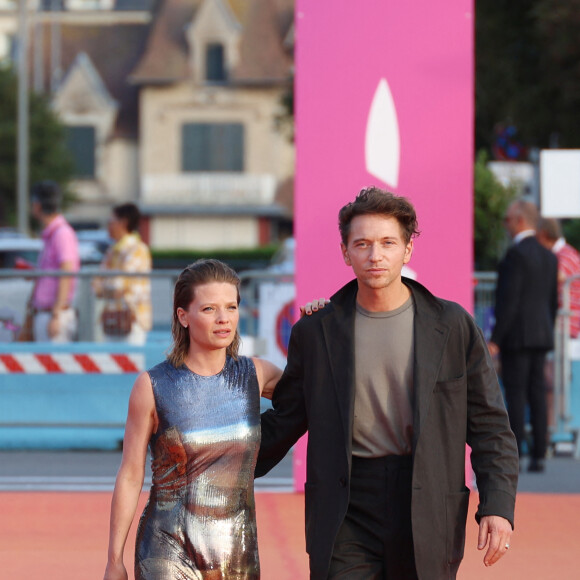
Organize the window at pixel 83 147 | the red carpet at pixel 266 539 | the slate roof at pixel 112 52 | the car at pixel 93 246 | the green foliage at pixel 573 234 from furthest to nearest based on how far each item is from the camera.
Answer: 1. the slate roof at pixel 112 52
2. the window at pixel 83 147
3. the car at pixel 93 246
4. the green foliage at pixel 573 234
5. the red carpet at pixel 266 539

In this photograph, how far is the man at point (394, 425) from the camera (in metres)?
3.63

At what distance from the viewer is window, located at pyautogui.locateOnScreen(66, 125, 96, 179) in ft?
171

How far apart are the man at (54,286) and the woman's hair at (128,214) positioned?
18.1 inches

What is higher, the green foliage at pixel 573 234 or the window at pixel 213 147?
the window at pixel 213 147

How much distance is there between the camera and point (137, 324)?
10.8m

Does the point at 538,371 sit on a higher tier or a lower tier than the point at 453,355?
lower

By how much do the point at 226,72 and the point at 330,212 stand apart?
146 ft

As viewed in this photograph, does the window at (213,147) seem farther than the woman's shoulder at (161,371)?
Yes

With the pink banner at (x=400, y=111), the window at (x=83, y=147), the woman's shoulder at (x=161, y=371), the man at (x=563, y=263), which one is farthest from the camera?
the window at (x=83, y=147)

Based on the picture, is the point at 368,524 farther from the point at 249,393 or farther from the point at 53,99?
the point at 53,99

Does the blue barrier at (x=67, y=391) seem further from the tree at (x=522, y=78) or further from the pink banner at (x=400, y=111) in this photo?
the tree at (x=522, y=78)

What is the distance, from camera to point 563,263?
10.7 metres

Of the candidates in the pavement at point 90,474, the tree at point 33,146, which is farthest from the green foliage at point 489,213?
the tree at point 33,146

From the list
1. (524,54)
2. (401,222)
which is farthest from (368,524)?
(524,54)
